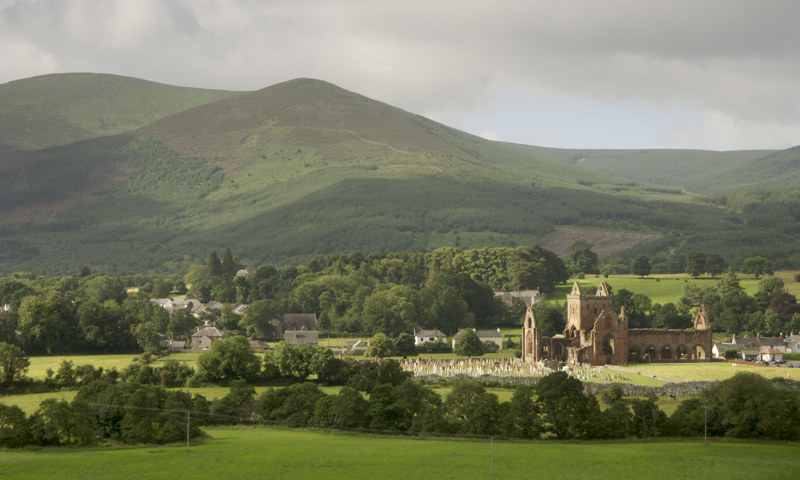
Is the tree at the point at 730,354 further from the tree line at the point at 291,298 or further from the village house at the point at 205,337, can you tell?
the village house at the point at 205,337

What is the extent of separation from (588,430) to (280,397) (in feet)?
61.3

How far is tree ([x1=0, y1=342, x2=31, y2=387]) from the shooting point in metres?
73.3

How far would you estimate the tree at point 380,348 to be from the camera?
92.9 m

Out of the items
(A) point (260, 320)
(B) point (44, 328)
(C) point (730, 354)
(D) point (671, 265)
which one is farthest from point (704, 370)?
(D) point (671, 265)

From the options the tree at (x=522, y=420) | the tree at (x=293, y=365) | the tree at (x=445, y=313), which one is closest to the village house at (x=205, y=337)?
the tree at (x=445, y=313)

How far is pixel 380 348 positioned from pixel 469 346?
8.59m

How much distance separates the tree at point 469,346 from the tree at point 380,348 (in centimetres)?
662

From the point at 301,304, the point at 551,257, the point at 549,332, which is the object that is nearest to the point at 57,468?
the point at 549,332

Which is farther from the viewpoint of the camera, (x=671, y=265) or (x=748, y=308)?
(x=671, y=265)

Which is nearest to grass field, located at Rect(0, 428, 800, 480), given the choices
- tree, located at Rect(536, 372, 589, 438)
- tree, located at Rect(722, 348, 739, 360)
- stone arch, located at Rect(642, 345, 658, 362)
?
tree, located at Rect(536, 372, 589, 438)

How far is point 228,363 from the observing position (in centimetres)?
7600

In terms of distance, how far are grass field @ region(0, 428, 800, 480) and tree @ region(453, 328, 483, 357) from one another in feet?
137

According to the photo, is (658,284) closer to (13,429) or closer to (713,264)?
(713,264)

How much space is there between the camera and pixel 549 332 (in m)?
99.7
